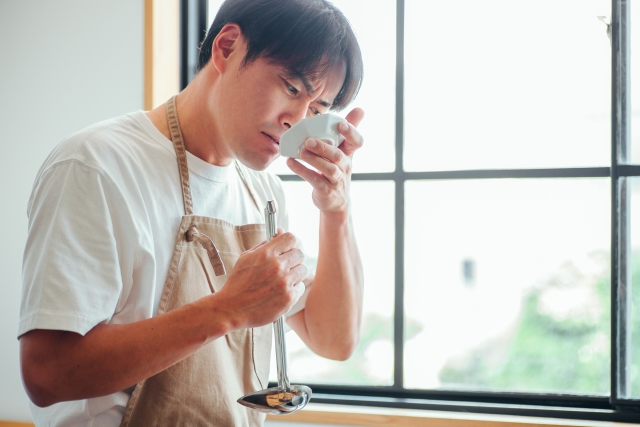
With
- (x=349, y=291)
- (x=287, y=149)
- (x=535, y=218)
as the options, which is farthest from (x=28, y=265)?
(x=535, y=218)

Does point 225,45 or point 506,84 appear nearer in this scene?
point 225,45

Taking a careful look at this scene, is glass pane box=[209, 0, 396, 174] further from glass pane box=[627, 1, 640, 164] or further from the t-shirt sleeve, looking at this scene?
the t-shirt sleeve

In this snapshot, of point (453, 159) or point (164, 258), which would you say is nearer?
point (164, 258)

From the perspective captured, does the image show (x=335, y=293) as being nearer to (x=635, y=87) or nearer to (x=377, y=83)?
(x=377, y=83)

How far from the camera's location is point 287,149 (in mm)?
1138

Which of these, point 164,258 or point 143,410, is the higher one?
point 164,258

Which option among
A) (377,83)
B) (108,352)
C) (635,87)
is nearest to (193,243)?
(108,352)

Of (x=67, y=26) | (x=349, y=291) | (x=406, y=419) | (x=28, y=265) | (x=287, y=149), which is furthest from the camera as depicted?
(x=67, y=26)

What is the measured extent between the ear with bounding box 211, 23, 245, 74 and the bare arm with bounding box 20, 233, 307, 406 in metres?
0.42

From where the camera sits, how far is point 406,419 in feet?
5.86

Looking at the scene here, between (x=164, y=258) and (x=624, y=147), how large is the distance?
4.78 ft

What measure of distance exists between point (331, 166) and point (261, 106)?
0.19 m

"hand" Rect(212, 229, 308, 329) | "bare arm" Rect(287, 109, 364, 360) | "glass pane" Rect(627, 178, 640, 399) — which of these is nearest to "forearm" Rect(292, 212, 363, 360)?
"bare arm" Rect(287, 109, 364, 360)

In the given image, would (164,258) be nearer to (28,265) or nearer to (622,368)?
(28,265)
